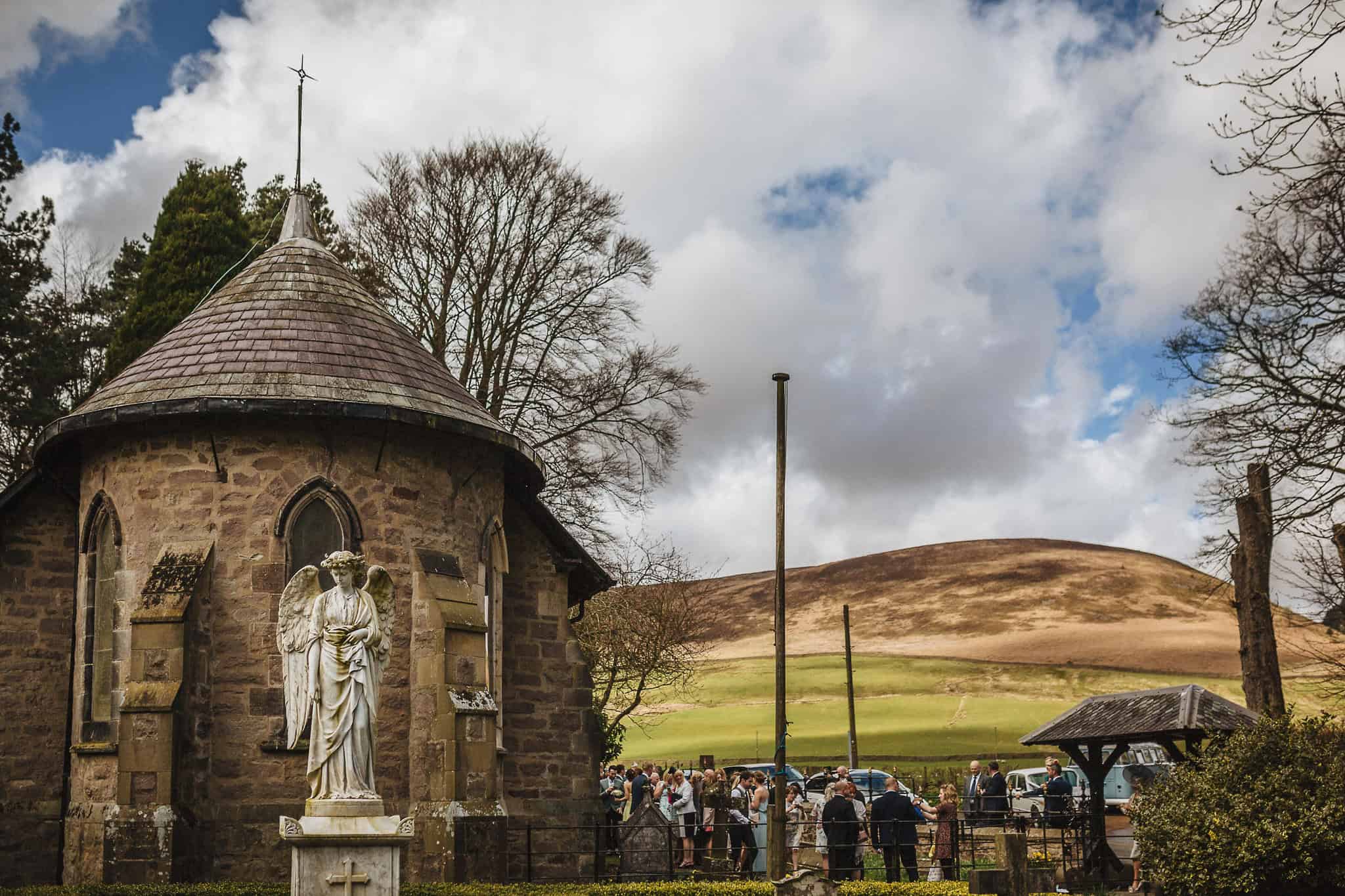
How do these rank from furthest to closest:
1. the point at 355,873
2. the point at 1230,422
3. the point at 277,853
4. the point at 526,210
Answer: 1. the point at 526,210
2. the point at 1230,422
3. the point at 277,853
4. the point at 355,873

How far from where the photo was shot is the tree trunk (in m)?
18.1

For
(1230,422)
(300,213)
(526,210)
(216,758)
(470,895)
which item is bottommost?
(470,895)

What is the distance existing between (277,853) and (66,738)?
13.4ft

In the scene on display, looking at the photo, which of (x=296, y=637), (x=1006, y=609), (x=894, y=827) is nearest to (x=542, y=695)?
(x=894, y=827)

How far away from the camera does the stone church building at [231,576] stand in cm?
1480

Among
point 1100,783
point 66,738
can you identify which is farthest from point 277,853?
point 1100,783

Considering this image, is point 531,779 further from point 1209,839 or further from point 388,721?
point 1209,839

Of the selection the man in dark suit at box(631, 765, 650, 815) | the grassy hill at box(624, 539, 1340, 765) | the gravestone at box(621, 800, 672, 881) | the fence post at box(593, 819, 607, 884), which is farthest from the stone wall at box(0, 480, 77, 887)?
the grassy hill at box(624, 539, 1340, 765)

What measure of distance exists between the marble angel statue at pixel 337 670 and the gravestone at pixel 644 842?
7.05 meters

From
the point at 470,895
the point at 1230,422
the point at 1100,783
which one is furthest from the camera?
the point at 1100,783

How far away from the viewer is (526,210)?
1261 inches

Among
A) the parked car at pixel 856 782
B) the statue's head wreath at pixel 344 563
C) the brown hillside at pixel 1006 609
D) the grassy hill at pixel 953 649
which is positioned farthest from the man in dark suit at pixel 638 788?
the brown hillside at pixel 1006 609

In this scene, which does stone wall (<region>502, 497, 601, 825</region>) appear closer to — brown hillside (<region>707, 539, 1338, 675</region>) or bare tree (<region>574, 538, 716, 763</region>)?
bare tree (<region>574, 538, 716, 763</region>)

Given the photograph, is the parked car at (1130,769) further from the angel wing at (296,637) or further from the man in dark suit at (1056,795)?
the angel wing at (296,637)
